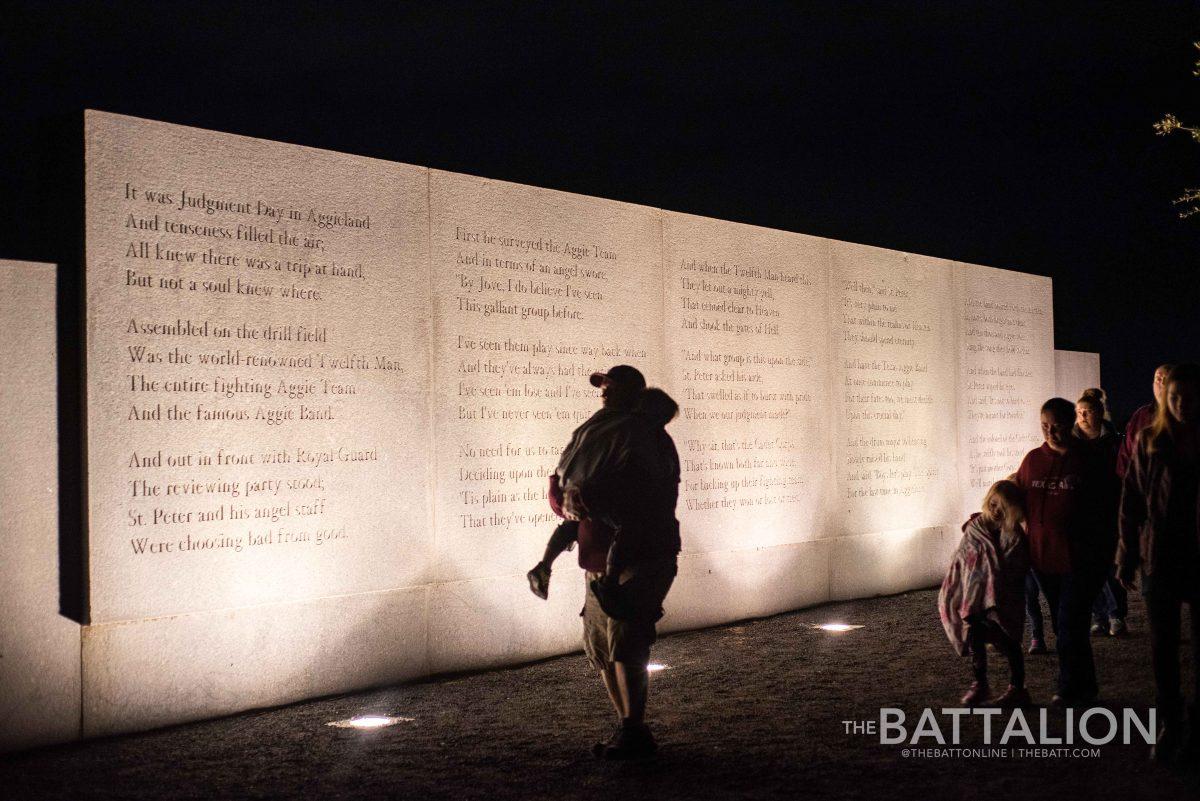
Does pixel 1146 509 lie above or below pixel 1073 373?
below

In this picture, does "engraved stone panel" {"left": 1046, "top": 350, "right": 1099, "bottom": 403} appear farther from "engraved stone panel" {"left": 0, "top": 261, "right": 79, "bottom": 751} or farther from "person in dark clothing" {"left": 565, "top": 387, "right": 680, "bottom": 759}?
"engraved stone panel" {"left": 0, "top": 261, "right": 79, "bottom": 751}

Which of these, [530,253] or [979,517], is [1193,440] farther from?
[530,253]

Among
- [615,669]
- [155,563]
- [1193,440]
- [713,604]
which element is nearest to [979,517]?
[1193,440]

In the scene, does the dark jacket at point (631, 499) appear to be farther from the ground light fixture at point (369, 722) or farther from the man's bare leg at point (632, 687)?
the ground light fixture at point (369, 722)

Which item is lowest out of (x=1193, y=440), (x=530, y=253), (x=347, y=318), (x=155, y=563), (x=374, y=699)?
(x=374, y=699)

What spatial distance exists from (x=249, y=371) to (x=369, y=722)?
2.00 m

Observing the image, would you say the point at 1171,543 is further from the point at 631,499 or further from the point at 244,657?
the point at 244,657

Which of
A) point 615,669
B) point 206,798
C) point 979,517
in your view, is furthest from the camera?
point 979,517

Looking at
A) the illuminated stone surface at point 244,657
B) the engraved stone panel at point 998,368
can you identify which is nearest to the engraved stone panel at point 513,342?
the illuminated stone surface at point 244,657

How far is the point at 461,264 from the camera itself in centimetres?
765

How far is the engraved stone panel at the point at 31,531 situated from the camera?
577 centimetres

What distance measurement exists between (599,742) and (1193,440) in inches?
113

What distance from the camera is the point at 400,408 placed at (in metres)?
7.25

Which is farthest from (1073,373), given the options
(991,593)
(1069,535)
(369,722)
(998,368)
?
(369,722)
